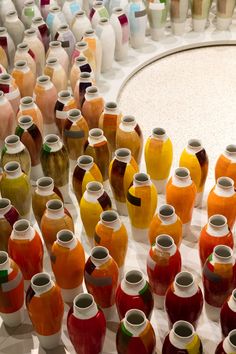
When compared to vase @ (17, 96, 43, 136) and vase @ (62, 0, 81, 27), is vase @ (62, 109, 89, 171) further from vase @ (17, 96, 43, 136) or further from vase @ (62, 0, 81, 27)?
vase @ (62, 0, 81, 27)

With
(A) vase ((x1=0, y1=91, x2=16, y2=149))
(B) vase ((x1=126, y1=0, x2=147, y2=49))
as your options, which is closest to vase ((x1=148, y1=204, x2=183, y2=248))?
(A) vase ((x1=0, y1=91, x2=16, y2=149))

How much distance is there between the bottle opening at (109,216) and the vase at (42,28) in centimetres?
129

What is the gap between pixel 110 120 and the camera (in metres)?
2.33

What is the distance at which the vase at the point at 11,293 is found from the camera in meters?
1.71

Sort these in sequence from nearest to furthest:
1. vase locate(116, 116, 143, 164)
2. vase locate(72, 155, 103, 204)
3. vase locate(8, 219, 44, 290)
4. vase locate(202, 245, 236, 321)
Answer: vase locate(202, 245, 236, 321), vase locate(8, 219, 44, 290), vase locate(72, 155, 103, 204), vase locate(116, 116, 143, 164)

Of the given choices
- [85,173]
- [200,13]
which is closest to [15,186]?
[85,173]

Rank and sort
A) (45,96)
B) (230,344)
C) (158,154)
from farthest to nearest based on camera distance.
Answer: (45,96), (158,154), (230,344)

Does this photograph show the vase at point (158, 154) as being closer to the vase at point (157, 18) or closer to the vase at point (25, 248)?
the vase at point (25, 248)

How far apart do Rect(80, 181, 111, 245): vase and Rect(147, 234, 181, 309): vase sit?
0.25 metres

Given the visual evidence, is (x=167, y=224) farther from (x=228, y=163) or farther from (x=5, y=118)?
(x=5, y=118)

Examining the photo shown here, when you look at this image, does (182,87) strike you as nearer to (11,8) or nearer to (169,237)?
(11,8)

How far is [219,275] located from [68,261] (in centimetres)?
41

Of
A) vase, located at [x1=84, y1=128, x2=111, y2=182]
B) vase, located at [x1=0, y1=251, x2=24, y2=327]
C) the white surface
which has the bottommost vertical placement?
the white surface

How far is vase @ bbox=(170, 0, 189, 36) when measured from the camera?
316 centimetres
